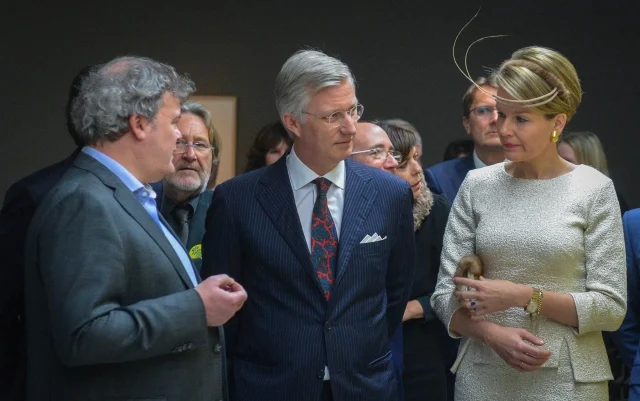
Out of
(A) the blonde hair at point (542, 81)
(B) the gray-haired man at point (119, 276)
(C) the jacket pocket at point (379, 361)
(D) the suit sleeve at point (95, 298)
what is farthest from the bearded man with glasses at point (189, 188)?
(A) the blonde hair at point (542, 81)

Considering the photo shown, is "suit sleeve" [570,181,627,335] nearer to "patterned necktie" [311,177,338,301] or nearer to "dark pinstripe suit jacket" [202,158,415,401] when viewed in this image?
"dark pinstripe suit jacket" [202,158,415,401]

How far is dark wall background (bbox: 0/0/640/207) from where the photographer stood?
20.8 ft

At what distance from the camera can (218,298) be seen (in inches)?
99.7

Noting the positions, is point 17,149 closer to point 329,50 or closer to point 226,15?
point 226,15

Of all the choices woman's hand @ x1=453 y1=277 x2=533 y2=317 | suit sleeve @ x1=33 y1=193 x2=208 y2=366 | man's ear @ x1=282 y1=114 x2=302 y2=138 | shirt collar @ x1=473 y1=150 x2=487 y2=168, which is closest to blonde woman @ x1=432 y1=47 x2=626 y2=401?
woman's hand @ x1=453 y1=277 x2=533 y2=317

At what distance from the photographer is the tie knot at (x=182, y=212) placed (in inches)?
151

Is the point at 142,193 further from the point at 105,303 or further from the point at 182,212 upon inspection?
the point at 182,212

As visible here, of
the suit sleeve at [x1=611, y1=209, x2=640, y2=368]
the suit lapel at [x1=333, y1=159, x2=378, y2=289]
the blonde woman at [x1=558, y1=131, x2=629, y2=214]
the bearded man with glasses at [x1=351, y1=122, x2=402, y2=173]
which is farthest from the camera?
the blonde woman at [x1=558, y1=131, x2=629, y2=214]

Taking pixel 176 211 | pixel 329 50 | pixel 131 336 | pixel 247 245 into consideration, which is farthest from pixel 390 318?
pixel 329 50

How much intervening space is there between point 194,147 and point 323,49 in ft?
8.88

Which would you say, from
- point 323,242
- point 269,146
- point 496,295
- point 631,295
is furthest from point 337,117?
point 269,146

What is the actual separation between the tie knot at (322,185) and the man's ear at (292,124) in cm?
16

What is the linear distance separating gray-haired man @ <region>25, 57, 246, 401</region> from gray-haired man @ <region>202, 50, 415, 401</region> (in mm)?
351

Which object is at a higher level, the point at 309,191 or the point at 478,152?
the point at 309,191
